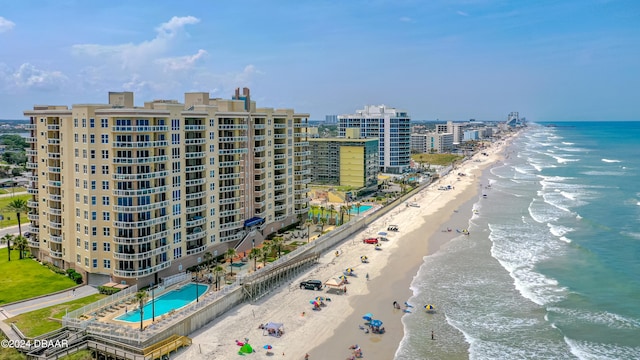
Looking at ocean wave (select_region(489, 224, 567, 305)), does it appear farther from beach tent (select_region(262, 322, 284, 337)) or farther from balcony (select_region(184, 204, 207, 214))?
balcony (select_region(184, 204, 207, 214))

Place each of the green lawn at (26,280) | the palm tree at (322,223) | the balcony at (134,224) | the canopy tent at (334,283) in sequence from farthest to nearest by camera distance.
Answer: the palm tree at (322,223)
the canopy tent at (334,283)
the balcony at (134,224)
the green lawn at (26,280)

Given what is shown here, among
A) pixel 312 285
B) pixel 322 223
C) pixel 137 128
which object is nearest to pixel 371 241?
pixel 322 223

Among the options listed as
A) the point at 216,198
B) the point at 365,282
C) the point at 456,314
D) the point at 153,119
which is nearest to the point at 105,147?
the point at 153,119

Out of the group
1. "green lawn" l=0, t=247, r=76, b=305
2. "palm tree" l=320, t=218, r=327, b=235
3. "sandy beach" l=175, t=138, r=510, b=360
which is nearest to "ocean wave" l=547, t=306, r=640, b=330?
"sandy beach" l=175, t=138, r=510, b=360

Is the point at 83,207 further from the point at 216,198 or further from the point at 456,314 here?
the point at 456,314

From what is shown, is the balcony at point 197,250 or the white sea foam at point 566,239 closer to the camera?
the balcony at point 197,250

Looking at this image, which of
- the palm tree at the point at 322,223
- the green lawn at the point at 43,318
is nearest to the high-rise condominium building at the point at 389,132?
the palm tree at the point at 322,223

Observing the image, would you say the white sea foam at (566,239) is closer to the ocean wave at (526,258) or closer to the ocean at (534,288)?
the ocean at (534,288)
